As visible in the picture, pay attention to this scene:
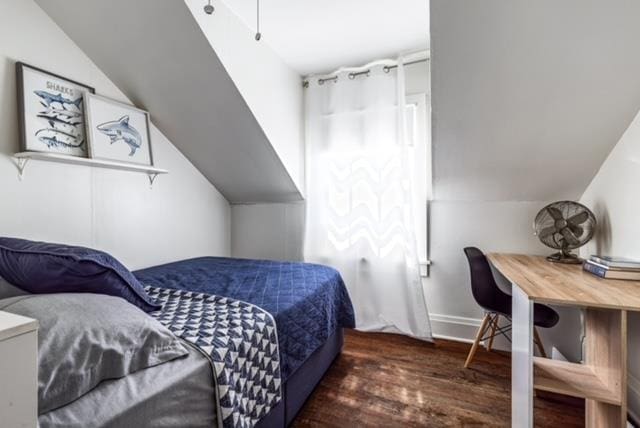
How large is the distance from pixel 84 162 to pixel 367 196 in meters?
2.12

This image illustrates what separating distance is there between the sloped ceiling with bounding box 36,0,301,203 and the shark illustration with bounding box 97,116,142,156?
250 mm

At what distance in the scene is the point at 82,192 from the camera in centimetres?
197

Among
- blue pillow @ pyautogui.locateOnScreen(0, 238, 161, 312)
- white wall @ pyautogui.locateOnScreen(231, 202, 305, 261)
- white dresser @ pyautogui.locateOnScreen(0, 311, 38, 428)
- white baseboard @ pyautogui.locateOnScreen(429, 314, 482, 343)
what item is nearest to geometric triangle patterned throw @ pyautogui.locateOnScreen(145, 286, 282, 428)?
blue pillow @ pyautogui.locateOnScreen(0, 238, 161, 312)

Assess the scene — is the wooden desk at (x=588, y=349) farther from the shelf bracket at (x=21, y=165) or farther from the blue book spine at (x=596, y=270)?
the shelf bracket at (x=21, y=165)

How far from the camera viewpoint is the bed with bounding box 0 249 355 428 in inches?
31.6

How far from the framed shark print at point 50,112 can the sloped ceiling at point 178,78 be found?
327 millimetres

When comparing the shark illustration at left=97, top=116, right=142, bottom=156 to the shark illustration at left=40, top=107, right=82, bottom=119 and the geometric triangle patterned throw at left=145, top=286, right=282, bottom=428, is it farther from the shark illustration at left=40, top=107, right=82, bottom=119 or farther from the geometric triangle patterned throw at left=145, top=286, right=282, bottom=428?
the geometric triangle patterned throw at left=145, top=286, right=282, bottom=428

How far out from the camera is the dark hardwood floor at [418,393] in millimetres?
1640

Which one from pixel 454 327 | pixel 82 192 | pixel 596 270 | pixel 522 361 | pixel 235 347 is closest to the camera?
pixel 235 347

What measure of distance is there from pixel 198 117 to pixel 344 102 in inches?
51.1

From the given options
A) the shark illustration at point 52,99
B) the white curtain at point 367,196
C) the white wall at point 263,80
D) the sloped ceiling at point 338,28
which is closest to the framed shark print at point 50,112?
the shark illustration at point 52,99

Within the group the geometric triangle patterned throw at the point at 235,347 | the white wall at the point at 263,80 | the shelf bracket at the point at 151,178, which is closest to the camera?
the geometric triangle patterned throw at the point at 235,347

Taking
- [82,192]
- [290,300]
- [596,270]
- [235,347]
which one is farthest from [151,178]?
[596,270]

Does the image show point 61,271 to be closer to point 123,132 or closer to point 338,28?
point 123,132
